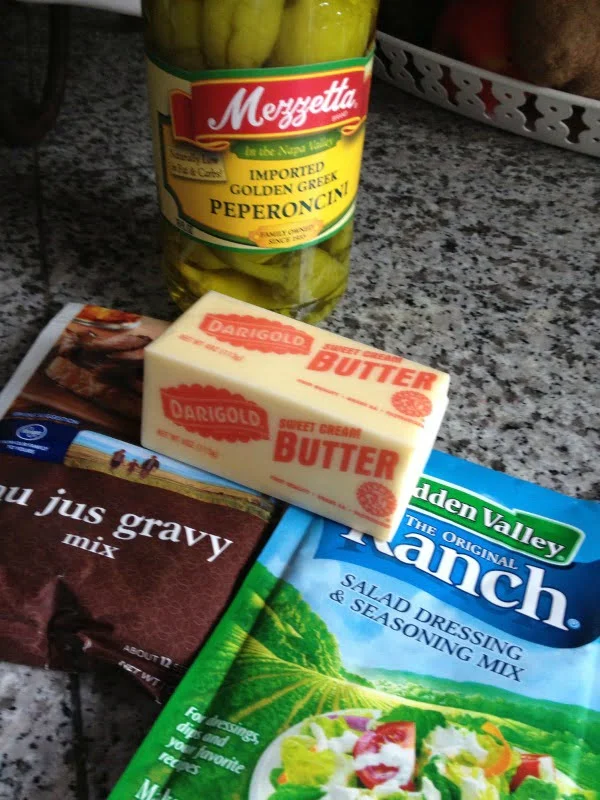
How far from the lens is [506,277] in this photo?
63 cm

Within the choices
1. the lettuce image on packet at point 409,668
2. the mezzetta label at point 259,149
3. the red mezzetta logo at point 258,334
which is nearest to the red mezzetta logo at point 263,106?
the mezzetta label at point 259,149

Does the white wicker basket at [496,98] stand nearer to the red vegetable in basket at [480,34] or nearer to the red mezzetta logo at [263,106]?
the red vegetable in basket at [480,34]

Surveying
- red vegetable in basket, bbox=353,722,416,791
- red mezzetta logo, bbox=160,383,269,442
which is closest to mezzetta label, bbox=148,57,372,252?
red mezzetta logo, bbox=160,383,269,442

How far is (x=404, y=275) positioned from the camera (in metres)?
0.62

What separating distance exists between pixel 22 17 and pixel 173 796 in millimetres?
923

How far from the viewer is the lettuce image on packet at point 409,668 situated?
32 cm

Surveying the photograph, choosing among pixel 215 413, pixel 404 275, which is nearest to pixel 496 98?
pixel 404 275

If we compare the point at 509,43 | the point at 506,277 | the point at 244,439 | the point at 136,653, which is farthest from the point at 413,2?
the point at 136,653

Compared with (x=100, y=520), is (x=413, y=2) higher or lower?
higher

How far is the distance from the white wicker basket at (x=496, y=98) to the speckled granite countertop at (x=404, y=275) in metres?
0.02

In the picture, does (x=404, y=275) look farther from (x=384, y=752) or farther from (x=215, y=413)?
(x=384, y=752)

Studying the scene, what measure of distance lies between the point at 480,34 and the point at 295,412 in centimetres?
50

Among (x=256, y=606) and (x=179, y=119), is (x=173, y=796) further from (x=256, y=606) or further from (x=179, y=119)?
(x=179, y=119)

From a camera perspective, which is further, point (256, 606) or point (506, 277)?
point (506, 277)
